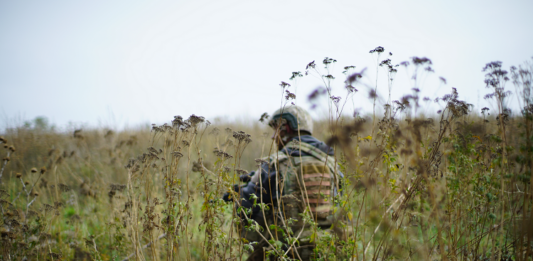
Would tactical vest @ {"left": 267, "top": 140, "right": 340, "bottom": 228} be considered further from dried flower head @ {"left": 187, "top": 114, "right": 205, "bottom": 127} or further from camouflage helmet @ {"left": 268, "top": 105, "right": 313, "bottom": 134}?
dried flower head @ {"left": 187, "top": 114, "right": 205, "bottom": 127}

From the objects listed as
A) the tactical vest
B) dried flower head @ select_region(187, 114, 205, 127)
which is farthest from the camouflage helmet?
dried flower head @ select_region(187, 114, 205, 127)

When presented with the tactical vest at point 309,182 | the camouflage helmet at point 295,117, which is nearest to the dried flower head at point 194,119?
the tactical vest at point 309,182

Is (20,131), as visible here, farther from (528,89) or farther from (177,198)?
(528,89)

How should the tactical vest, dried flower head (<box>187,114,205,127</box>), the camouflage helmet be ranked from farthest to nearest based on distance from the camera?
the camouflage helmet
the tactical vest
dried flower head (<box>187,114,205,127</box>)

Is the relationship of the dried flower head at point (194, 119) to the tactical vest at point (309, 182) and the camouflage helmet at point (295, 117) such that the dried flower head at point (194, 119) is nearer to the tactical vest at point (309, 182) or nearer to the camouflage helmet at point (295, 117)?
the tactical vest at point (309, 182)

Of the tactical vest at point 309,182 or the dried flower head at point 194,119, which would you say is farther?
the tactical vest at point 309,182

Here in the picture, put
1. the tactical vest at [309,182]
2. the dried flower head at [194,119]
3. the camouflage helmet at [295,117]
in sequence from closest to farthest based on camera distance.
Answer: the dried flower head at [194,119] → the tactical vest at [309,182] → the camouflage helmet at [295,117]

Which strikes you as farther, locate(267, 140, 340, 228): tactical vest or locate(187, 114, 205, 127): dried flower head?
locate(267, 140, 340, 228): tactical vest

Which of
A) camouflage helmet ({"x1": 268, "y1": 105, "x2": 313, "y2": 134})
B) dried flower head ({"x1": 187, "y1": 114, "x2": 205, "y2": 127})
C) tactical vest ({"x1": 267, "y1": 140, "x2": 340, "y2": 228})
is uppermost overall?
camouflage helmet ({"x1": 268, "y1": 105, "x2": 313, "y2": 134})

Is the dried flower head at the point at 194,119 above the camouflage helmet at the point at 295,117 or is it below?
below

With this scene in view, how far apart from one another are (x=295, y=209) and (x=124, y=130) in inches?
293

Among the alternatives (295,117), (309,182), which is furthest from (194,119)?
(295,117)

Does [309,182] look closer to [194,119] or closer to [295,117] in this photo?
[295,117]

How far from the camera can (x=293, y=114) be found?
3.66 m
